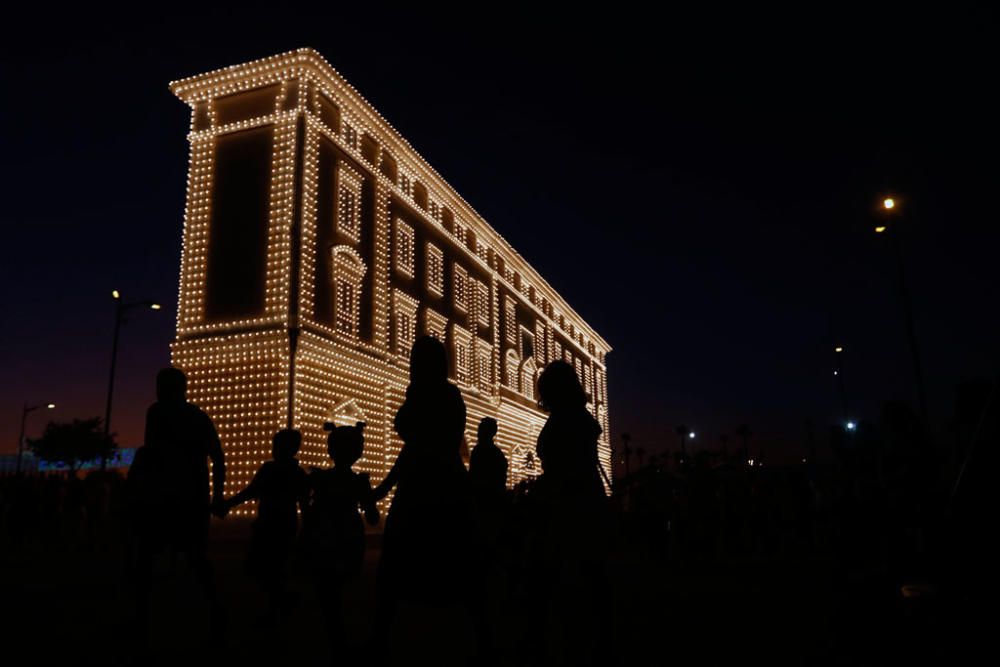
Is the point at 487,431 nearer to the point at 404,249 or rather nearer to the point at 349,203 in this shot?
the point at 349,203

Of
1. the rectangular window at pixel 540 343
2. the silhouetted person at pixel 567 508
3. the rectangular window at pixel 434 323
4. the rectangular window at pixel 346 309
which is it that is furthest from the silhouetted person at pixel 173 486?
the rectangular window at pixel 540 343

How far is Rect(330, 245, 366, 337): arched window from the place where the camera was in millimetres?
23656

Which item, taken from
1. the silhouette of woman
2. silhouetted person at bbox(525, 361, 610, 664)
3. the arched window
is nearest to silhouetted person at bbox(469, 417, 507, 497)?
silhouetted person at bbox(525, 361, 610, 664)

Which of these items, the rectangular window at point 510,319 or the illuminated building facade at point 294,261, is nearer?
the illuminated building facade at point 294,261

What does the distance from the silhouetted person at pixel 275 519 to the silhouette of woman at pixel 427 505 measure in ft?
9.21

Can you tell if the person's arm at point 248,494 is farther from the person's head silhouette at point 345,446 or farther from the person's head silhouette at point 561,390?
the person's head silhouette at point 561,390

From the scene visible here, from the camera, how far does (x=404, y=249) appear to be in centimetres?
2930

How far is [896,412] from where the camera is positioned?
7.37 meters

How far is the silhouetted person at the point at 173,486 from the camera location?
5594 mm

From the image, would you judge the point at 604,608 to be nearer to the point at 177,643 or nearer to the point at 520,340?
the point at 177,643

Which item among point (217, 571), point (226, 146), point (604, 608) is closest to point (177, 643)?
point (604, 608)

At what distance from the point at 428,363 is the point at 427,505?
0.90 metres

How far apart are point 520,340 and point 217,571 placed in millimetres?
29398

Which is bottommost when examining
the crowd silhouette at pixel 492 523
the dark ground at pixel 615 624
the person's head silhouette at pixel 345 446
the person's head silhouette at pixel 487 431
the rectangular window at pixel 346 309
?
the dark ground at pixel 615 624
